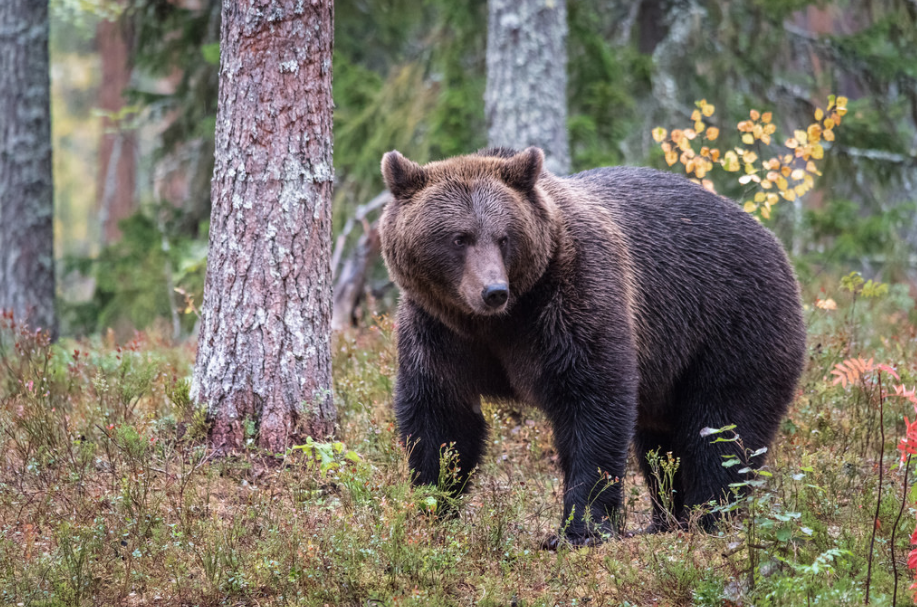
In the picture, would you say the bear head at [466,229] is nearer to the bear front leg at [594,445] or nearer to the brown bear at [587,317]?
the brown bear at [587,317]

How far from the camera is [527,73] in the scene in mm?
9172

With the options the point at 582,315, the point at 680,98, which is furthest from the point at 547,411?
the point at 680,98

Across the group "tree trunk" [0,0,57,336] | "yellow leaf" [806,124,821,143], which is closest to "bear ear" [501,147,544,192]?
"yellow leaf" [806,124,821,143]

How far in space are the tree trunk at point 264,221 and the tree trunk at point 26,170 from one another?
5.51 m

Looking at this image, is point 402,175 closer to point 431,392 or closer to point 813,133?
point 431,392

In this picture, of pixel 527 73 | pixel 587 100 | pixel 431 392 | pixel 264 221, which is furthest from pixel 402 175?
pixel 587 100

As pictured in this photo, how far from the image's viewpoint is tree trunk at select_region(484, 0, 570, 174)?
9.16m

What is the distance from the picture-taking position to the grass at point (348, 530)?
387 centimetres

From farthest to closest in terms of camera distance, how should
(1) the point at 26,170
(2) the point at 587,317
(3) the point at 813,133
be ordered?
(1) the point at 26,170, (3) the point at 813,133, (2) the point at 587,317

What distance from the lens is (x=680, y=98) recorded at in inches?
487

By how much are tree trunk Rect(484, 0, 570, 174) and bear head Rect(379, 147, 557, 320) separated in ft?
13.9

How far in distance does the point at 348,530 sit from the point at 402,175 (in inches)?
77.9

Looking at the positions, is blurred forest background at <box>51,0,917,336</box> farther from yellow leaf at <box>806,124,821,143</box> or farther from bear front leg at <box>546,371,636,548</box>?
bear front leg at <box>546,371,636,548</box>

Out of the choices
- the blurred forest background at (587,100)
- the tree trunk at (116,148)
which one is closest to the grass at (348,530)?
the blurred forest background at (587,100)
